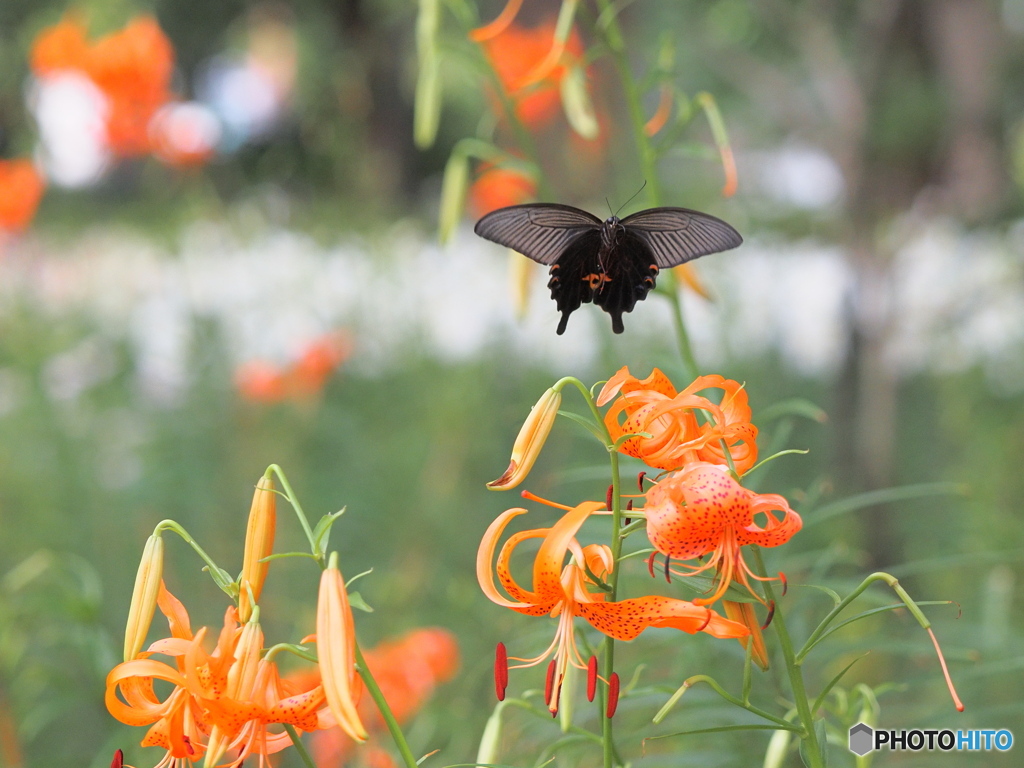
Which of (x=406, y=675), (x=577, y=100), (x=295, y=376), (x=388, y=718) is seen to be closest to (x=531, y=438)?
(x=388, y=718)

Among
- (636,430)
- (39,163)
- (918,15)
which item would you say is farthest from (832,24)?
(636,430)

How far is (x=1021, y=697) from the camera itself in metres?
1.80

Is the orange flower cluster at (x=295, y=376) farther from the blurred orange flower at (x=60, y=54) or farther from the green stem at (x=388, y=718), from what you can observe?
the green stem at (x=388, y=718)

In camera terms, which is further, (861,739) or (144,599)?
(861,739)

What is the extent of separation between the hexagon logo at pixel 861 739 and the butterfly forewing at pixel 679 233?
37cm

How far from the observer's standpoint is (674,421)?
64cm

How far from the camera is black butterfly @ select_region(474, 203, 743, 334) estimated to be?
77cm

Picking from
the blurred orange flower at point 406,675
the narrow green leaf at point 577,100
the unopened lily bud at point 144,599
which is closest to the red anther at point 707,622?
the unopened lily bud at point 144,599

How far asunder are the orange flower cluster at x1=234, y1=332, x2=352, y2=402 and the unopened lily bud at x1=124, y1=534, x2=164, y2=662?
5.84 ft

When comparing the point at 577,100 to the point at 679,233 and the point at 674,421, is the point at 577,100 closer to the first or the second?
the point at 679,233

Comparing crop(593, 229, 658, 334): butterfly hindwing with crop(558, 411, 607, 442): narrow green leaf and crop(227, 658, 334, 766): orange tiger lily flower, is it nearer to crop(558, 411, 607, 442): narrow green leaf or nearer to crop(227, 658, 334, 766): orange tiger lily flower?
crop(558, 411, 607, 442): narrow green leaf

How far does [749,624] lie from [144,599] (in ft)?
1.23

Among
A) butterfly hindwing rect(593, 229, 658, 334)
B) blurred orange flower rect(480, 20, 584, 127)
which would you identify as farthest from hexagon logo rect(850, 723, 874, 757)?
blurred orange flower rect(480, 20, 584, 127)
